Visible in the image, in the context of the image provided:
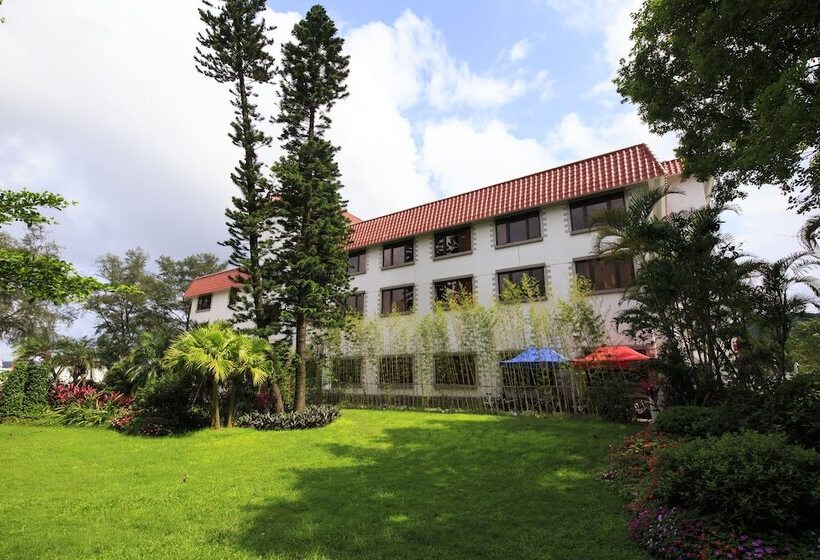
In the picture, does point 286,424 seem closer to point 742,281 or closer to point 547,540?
point 547,540

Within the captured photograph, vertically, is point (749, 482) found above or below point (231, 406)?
above

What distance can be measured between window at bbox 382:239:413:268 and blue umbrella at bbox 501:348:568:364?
26.8ft

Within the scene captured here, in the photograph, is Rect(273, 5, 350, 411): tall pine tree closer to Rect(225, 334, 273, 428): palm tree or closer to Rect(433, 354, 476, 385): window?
Rect(225, 334, 273, 428): palm tree

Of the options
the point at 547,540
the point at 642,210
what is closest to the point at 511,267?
the point at 642,210

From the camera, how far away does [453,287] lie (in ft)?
58.3

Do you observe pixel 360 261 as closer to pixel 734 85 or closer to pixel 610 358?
pixel 610 358

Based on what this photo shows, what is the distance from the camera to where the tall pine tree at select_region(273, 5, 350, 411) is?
1334 centimetres

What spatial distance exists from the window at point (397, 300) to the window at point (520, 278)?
14.2 feet

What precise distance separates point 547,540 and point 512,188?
14.7 metres

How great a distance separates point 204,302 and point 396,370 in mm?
18216

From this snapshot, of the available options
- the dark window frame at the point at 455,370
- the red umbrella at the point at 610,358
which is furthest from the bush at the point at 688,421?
the dark window frame at the point at 455,370

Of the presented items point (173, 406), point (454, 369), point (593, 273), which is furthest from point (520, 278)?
point (173, 406)

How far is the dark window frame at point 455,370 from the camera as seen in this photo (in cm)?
1511

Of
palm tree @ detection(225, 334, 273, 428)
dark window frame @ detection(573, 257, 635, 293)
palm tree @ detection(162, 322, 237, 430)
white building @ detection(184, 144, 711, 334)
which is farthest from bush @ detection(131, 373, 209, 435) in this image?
dark window frame @ detection(573, 257, 635, 293)
